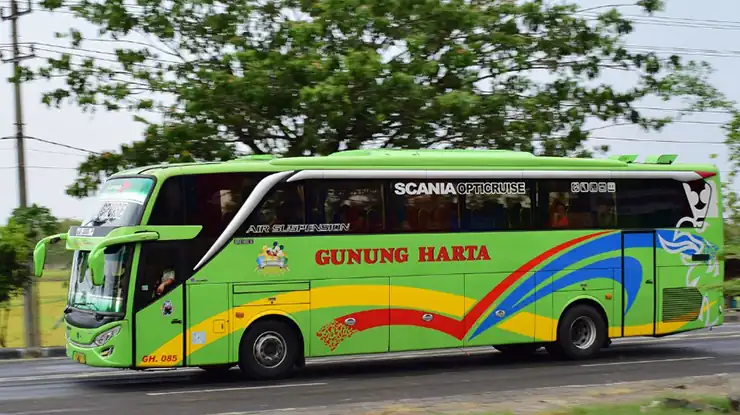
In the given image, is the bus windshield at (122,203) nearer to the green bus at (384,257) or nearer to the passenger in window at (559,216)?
the green bus at (384,257)

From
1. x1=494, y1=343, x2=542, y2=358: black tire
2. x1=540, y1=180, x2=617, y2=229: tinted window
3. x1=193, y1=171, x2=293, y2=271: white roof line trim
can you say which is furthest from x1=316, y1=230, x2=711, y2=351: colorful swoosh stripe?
x1=193, y1=171, x2=293, y2=271: white roof line trim

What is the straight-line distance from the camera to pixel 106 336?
13.7 m

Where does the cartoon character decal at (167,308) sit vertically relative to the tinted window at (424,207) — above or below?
below

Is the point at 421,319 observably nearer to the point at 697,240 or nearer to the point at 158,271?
the point at 158,271

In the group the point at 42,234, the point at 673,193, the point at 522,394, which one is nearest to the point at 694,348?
the point at 673,193

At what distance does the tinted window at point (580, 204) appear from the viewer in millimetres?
16844

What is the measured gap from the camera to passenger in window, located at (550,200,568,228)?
16.9 m

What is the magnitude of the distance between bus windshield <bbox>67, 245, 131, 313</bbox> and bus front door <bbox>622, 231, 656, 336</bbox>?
8.51 m

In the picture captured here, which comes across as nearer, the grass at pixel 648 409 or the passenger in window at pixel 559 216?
the grass at pixel 648 409

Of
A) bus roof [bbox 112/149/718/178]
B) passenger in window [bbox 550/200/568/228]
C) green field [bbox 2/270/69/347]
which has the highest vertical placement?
bus roof [bbox 112/149/718/178]

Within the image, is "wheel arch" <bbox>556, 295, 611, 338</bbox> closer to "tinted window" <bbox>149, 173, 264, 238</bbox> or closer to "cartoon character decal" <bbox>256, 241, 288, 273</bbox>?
"cartoon character decal" <bbox>256, 241, 288, 273</bbox>

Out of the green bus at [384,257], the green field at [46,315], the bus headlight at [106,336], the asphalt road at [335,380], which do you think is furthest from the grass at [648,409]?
the green field at [46,315]

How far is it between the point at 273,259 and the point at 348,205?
4.69ft

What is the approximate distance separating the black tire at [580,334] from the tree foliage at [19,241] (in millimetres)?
10367
